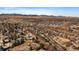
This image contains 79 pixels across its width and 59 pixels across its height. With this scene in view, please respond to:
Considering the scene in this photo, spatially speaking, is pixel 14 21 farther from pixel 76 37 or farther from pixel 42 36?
pixel 76 37

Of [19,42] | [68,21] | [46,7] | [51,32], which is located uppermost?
[46,7]

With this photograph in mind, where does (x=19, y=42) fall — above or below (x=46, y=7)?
below

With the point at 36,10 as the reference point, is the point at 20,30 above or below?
below
